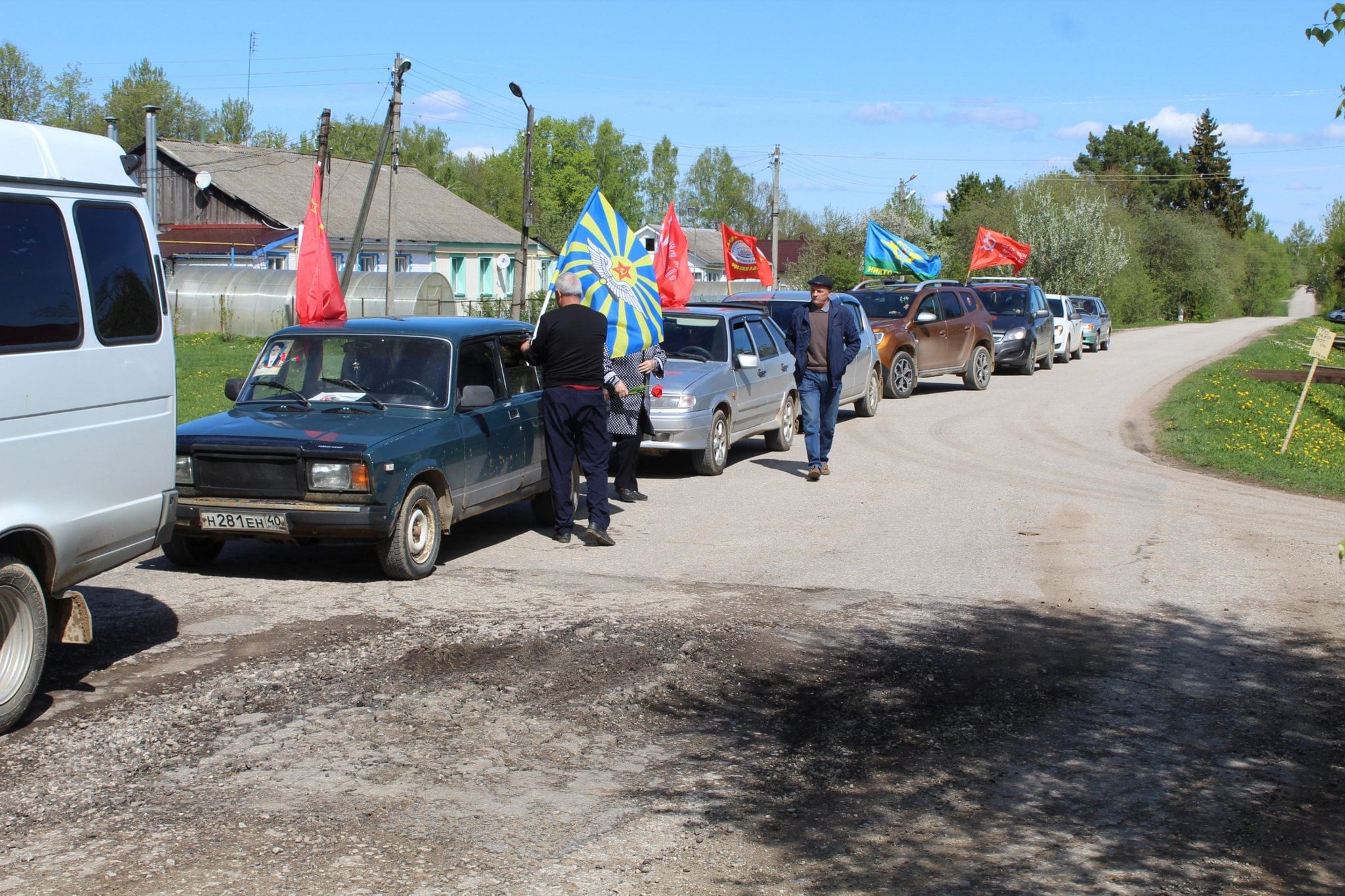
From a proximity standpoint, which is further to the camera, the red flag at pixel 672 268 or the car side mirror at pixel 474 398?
the red flag at pixel 672 268

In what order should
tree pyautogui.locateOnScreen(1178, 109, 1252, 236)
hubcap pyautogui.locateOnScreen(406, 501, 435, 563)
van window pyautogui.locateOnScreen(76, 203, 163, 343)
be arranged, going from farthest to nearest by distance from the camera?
tree pyautogui.locateOnScreen(1178, 109, 1252, 236) → hubcap pyautogui.locateOnScreen(406, 501, 435, 563) → van window pyautogui.locateOnScreen(76, 203, 163, 343)

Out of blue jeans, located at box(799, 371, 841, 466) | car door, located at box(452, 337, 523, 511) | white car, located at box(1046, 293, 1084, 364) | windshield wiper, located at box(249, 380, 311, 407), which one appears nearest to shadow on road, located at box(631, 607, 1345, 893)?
car door, located at box(452, 337, 523, 511)

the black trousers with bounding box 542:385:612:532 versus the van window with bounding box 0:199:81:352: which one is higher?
the van window with bounding box 0:199:81:352

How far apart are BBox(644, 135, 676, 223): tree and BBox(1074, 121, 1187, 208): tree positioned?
36.5m

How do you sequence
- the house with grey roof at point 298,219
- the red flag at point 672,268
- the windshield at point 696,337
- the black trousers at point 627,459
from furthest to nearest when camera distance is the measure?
the house with grey roof at point 298,219
the red flag at point 672,268
the windshield at point 696,337
the black trousers at point 627,459

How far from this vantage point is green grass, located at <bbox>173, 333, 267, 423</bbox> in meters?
18.1

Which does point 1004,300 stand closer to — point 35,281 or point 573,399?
point 573,399

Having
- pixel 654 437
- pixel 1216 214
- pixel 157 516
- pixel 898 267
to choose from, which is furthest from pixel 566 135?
pixel 157 516

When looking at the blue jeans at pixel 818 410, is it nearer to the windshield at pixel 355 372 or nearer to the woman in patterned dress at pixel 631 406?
the woman in patterned dress at pixel 631 406

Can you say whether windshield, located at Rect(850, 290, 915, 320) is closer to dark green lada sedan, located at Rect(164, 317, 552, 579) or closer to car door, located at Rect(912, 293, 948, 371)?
car door, located at Rect(912, 293, 948, 371)

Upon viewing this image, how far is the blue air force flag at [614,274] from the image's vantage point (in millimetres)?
11258

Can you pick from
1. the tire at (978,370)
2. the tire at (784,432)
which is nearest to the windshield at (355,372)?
the tire at (784,432)

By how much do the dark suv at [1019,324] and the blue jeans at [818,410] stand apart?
612 inches

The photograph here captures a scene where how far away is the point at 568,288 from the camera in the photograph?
9.97 m
